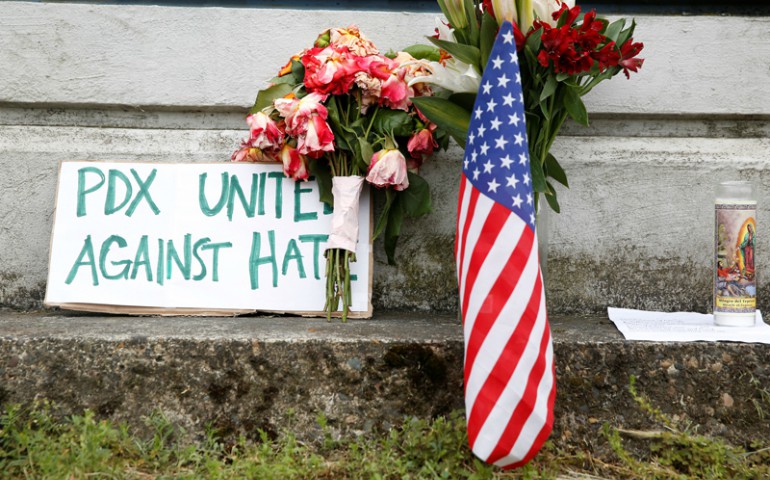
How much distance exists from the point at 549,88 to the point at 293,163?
80 cm

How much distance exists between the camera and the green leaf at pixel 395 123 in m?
2.21

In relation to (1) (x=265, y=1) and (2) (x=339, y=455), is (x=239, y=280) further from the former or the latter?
(1) (x=265, y=1)

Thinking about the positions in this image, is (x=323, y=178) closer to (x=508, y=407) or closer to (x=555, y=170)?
(x=555, y=170)

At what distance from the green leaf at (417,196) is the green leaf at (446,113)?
259mm

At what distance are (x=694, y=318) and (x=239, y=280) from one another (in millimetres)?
1418

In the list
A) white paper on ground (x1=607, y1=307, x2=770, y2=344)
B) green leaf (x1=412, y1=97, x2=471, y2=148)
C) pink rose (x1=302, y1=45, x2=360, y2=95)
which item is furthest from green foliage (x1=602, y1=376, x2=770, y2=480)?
pink rose (x1=302, y1=45, x2=360, y2=95)

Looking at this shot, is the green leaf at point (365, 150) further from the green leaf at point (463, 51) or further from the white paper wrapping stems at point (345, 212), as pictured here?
the green leaf at point (463, 51)

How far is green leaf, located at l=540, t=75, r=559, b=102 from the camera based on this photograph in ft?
6.41

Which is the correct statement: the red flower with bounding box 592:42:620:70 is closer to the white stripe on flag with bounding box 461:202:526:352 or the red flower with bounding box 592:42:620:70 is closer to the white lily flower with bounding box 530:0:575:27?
the white lily flower with bounding box 530:0:575:27

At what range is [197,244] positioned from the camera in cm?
231

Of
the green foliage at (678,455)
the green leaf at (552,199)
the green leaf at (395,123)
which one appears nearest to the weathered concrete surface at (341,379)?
the green foliage at (678,455)

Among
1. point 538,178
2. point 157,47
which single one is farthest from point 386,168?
point 157,47

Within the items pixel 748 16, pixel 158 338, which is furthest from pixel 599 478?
pixel 748 16

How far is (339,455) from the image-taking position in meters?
1.88
